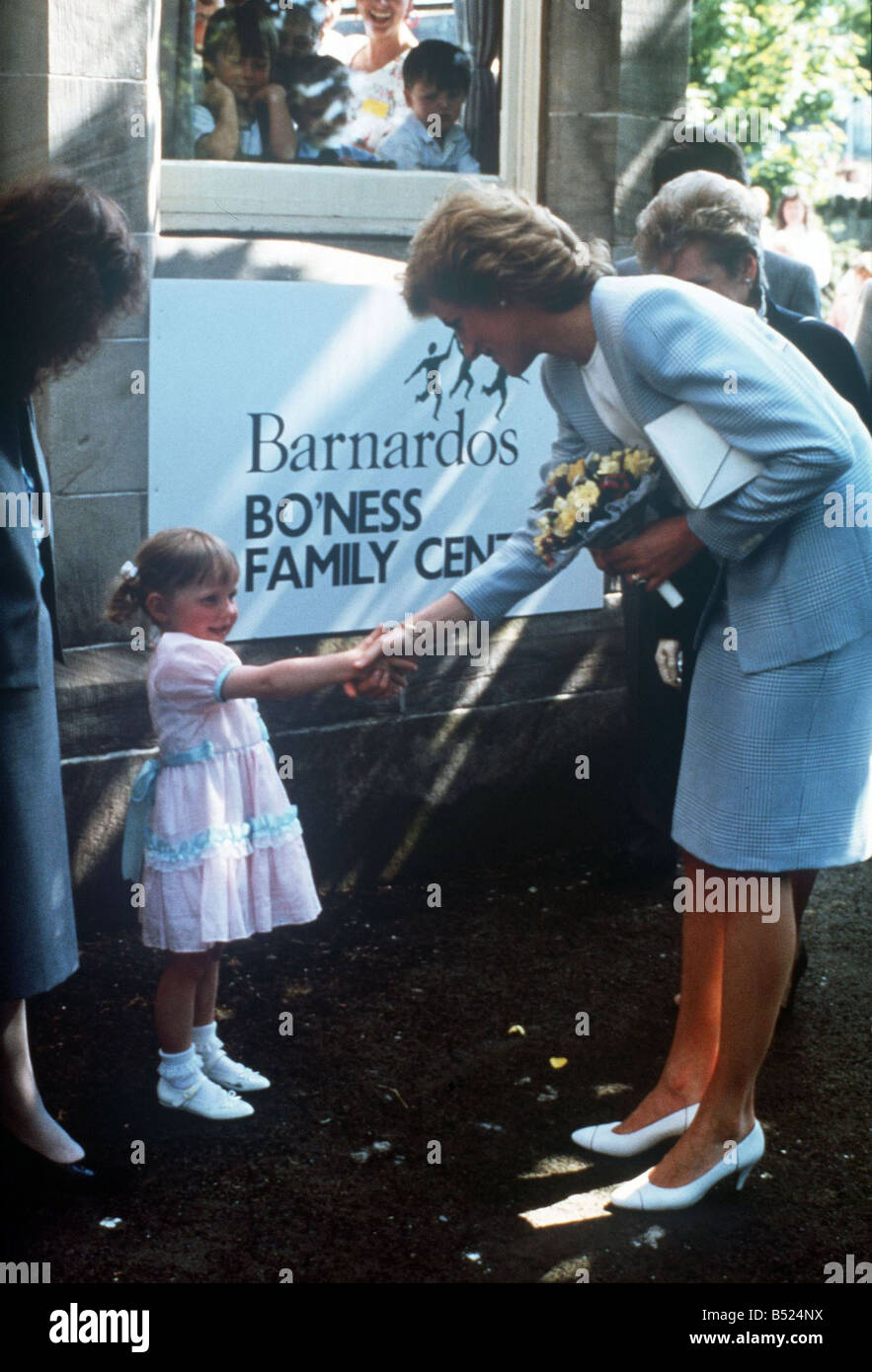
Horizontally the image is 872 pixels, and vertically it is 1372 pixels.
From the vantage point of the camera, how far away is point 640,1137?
3.74 metres

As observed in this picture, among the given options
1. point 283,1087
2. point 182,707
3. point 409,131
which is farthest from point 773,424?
point 409,131

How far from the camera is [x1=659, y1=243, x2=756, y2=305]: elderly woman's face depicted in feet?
13.0

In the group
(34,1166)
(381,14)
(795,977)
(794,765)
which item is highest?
(381,14)

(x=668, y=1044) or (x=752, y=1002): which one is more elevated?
(x=752, y=1002)

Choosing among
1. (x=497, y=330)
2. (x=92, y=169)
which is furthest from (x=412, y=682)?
(x=497, y=330)

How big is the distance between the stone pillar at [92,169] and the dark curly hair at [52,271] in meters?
1.31

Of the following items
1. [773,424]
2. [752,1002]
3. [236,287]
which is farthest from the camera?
[236,287]

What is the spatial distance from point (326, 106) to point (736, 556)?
122 inches

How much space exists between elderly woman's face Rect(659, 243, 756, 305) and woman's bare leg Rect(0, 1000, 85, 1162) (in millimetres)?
2293

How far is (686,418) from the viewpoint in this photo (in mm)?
3156

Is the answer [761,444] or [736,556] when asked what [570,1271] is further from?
[761,444]

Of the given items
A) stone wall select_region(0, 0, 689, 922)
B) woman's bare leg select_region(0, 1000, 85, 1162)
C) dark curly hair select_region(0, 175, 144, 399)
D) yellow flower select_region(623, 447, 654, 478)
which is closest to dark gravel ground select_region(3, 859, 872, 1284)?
woman's bare leg select_region(0, 1000, 85, 1162)
